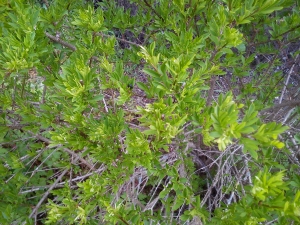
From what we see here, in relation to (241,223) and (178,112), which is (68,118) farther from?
(241,223)

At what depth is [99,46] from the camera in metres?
1.57

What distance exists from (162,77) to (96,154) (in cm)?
53

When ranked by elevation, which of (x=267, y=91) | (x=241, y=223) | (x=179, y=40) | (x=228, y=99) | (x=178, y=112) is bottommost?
(x=241, y=223)

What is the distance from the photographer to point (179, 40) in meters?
1.48

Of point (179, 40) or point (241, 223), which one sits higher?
point (179, 40)

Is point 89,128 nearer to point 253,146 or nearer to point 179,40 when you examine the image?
point 179,40

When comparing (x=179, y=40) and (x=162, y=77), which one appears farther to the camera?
(x=179, y=40)

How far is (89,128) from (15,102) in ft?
2.11

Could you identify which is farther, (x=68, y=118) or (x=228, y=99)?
(x=68, y=118)

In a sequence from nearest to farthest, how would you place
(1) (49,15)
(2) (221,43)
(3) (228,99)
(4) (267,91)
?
(3) (228,99) → (2) (221,43) → (1) (49,15) → (4) (267,91)

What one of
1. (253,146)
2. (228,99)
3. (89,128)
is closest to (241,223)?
(253,146)

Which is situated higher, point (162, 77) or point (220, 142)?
point (162, 77)

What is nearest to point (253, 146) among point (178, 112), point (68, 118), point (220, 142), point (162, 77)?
point (220, 142)

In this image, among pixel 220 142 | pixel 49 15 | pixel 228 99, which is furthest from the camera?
pixel 49 15
